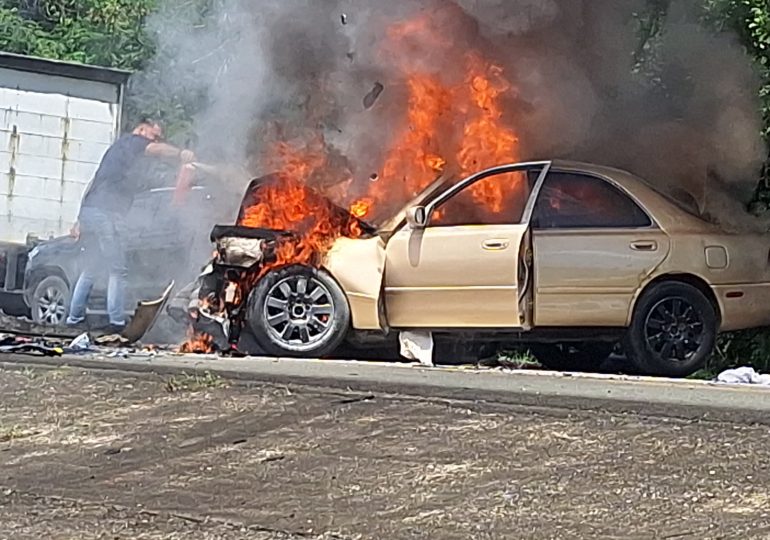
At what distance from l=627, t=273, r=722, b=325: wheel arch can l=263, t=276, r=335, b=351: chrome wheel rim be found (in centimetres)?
236

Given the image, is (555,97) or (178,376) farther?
(555,97)

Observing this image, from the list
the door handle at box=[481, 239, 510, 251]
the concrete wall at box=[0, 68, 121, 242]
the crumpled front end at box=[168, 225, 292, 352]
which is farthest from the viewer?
the concrete wall at box=[0, 68, 121, 242]

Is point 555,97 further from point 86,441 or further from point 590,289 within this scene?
point 86,441

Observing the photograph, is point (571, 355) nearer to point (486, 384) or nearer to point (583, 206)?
point (583, 206)

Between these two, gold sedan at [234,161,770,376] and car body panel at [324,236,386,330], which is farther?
car body panel at [324,236,386,330]

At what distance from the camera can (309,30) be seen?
13.9m

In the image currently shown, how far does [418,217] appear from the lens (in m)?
10.8

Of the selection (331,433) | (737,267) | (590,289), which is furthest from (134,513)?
(737,267)

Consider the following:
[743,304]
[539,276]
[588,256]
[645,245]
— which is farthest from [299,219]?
[743,304]

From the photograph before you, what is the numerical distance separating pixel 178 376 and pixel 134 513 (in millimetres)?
3225

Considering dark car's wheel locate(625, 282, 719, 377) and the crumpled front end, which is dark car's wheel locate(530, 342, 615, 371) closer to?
dark car's wheel locate(625, 282, 719, 377)

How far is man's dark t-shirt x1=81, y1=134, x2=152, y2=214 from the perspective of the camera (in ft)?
43.0

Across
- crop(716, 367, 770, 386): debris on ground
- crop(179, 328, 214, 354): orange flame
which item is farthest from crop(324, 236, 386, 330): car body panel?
crop(716, 367, 770, 386): debris on ground

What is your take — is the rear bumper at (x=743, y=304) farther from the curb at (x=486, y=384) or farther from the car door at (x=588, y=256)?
the curb at (x=486, y=384)
